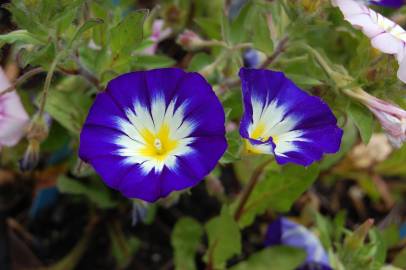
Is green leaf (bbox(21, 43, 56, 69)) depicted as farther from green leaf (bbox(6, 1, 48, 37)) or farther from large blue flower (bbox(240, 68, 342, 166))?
large blue flower (bbox(240, 68, 342, 166))

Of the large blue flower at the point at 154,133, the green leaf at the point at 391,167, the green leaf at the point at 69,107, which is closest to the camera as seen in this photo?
the large blue flower at the point at 154,133

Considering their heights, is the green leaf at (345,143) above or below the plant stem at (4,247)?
above

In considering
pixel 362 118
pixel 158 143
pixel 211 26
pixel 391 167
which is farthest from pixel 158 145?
pixel 391 167

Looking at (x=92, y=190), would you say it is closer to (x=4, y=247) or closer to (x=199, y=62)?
(x=4, y=247)

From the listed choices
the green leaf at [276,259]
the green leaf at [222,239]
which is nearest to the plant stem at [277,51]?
the green leaf at [222,239]

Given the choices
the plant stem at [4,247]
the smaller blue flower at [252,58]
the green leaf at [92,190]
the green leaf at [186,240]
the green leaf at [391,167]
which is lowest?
the green leaf at [391,167]

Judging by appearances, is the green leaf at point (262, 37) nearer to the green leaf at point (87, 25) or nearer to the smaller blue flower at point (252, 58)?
the green leaf at point (87, 25)

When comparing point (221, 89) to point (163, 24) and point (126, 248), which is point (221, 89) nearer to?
point (163, 24)

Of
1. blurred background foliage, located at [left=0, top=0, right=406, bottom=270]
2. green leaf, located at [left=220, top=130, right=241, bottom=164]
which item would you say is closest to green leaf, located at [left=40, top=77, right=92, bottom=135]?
blurred background foliage, located at [left=0, top=0, right=406, bottom=270]

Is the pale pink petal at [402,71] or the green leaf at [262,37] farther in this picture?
the green leaf at [262,37]

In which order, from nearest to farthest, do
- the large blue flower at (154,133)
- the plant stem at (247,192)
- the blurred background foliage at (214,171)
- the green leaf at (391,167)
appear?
the large blue flower at (154,133), the blurred background foliage at (214,171), the plant stem at (247,192), the green leaf at (391,167)
